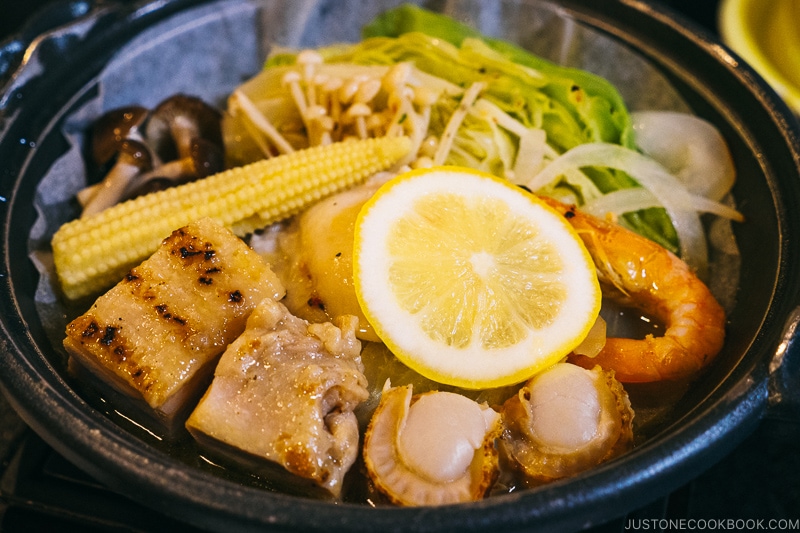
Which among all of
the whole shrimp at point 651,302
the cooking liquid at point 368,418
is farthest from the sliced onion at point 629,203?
the cooking liquid at point 368,418

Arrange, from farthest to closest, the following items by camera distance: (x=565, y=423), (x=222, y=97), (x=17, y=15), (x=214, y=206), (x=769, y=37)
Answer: (x=17, y=15), (x=769, y=37), (x=222, y=97), (x=214, y=206), (x=565, y=423)

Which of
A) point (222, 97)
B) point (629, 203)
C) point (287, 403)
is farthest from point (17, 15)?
point (629, 203)

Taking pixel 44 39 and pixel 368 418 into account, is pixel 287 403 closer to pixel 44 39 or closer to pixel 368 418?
pixel 368 418

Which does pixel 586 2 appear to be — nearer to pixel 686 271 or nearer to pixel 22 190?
pixel 686 271

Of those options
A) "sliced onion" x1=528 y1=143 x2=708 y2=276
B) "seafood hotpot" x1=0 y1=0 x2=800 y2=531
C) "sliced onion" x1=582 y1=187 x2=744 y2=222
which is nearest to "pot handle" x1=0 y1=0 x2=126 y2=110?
"seafood hotpot" x1=0 y1=0 x2=800 y2=531

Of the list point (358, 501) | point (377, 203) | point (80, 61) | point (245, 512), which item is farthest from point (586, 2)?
point (245, 512)

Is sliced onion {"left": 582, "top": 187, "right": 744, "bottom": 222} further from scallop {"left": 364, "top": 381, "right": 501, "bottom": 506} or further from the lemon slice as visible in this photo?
scallop {"left": 364, "top": 381, "right": 501, "bottom": 506}
